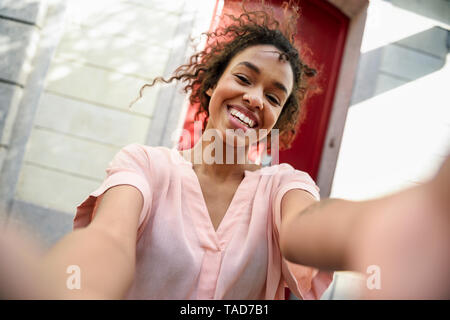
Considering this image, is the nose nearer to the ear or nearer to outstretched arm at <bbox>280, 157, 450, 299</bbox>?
the ear

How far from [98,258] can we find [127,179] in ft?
1.24

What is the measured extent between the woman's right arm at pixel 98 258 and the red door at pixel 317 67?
103 inches

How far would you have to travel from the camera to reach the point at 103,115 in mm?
2963

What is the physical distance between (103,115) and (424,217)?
9.61 ft

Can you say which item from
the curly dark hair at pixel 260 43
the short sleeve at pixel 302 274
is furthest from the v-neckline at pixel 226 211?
the curly dark hair at pixel 260 43

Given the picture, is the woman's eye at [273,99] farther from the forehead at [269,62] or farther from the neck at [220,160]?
the neck at [220,160]

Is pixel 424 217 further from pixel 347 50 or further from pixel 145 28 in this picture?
pixel 347 50

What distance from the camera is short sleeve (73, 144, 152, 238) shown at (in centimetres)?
104

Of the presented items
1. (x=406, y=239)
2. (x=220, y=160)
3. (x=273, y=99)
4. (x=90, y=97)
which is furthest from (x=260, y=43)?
(x=90, y=97)

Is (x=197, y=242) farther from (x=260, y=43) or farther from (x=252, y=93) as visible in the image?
(x=260, y=43)

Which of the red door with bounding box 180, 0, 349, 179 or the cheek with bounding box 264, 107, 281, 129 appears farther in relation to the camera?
the red door with bounding box 180, 0, 349, 179

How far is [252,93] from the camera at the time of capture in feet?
4.60

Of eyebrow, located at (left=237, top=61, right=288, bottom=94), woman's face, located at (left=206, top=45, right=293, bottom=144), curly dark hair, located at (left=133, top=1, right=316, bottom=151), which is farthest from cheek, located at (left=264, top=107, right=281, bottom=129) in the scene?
curly dark hair, located at (left=133, top=1, right=316, bottom=151)
